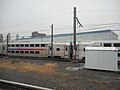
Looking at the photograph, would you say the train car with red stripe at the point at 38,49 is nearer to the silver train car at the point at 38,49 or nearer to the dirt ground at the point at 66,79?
the silver train car at the point at 38,49

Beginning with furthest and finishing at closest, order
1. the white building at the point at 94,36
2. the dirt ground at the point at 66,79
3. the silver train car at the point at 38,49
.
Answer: the white building at the point at 94,36 < the silver train car at the point at 38,49 < the dirt ground at the point at 66,79

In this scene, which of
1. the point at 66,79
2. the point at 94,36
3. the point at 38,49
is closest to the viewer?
the point at 66,79

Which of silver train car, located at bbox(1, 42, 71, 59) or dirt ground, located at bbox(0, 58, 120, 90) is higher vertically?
silver train car, located at bbox(1, 42, 71, 59)

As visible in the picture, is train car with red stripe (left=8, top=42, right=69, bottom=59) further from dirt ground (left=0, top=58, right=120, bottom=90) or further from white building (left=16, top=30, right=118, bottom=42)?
white building (left=16, top=30, right=118, bottom=42)

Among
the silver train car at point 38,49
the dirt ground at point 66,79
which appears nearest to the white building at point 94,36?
the silver train car at point 38,49

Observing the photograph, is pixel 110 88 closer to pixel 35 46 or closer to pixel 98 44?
pixel 98 44

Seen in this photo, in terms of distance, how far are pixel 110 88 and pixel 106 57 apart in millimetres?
8656

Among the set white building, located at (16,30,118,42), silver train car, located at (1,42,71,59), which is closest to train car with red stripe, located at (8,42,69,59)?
silver train car, located at (1,42,71,59)

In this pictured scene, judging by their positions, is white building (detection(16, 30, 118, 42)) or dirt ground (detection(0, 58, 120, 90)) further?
white building (detection(16, 30, 118, 42))

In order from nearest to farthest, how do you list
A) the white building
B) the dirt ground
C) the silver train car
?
the dirt ground < the silver train car < the white building

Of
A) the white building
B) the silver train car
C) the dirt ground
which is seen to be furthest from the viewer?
the white building

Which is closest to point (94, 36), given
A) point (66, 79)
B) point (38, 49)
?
point (38, 49)

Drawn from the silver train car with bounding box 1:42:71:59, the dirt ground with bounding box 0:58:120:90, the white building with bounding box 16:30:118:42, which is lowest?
the dirt ground with bounding box 0:58:120:90

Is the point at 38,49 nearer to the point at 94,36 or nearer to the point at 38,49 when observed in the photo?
the point at 38,49
